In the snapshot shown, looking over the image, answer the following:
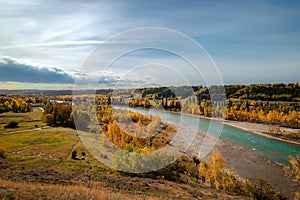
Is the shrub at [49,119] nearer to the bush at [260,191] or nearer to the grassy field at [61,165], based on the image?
the grassy field at [61,165]

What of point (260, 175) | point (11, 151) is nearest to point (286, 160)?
point (260, 175)

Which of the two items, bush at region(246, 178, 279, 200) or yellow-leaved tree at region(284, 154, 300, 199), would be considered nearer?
bush at region(246, 178, 279, 200)

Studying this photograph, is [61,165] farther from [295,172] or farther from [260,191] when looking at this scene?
[295,172]

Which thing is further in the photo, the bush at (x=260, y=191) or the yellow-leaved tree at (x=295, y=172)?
the yellow-leaved tree at (x=295, y=172)

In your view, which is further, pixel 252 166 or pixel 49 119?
pixel 49 119

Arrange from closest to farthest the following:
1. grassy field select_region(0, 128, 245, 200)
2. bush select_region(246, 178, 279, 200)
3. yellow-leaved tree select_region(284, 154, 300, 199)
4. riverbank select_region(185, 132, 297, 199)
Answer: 1. grassy field select_region(0, 128, 245, 200)
2. bush select_region(246, 178, 279, 200)
3. riverbank select_region(185, 132, 297, 199)
4. yellow-leaved tree select_region(284, 154, 300, 199)

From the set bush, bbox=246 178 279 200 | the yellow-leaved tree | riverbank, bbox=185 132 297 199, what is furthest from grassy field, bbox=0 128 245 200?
the yellow-leaved tree

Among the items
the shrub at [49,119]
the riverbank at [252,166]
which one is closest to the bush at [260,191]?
the riverbank at [252,166]

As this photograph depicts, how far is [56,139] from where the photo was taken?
115ft

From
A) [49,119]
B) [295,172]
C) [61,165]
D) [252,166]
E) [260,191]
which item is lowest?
[252,166]

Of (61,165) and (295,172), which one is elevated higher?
(61,165)

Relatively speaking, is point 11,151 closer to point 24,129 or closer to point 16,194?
point 24,129

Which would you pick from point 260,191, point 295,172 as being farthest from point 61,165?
point 295,172

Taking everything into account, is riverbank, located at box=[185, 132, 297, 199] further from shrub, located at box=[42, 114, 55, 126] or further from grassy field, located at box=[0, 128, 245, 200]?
shrub, located at box=[42, 114, 55, 126]
